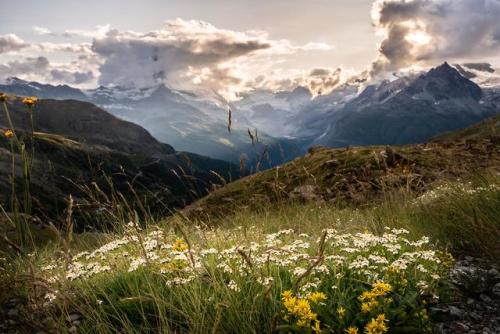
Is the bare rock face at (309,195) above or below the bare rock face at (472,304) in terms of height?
below

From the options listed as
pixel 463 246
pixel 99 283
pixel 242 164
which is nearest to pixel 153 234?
pixel 99 283

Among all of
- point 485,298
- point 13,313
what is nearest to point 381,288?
point 485,298

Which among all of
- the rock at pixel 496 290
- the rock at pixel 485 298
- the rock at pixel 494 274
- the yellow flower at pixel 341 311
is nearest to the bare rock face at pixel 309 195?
the rock at pixel 494 274

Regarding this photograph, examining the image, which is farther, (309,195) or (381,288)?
(309,195)

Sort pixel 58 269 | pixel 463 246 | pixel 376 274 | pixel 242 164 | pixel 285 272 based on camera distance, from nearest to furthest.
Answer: pixel 376 274
pixel 285 272
pixel 58 269
pixel 463 246
pixel 242 164

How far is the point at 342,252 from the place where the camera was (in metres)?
7.28

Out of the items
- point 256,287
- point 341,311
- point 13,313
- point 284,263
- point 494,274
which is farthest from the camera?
point 494,274

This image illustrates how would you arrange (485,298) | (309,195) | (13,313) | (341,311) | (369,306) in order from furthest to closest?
(309,195)
(13,313)
(485,298)
(369,306)
(341,311)

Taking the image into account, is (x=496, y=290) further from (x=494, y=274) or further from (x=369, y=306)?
(x=369, y=306)

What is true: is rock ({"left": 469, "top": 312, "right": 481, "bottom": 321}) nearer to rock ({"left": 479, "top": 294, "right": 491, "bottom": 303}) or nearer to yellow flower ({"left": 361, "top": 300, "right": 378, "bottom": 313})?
rock ({"left": 479, "top": 294, "right": 491, "bottom": 303})

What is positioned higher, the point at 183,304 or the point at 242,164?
the point at 242,164

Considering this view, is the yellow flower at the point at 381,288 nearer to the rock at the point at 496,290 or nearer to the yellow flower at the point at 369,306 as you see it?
the yellow flower at the point at 369,306

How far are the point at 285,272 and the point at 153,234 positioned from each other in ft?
11.3

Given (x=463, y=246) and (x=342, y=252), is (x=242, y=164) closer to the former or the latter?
(x=342, y=252)
